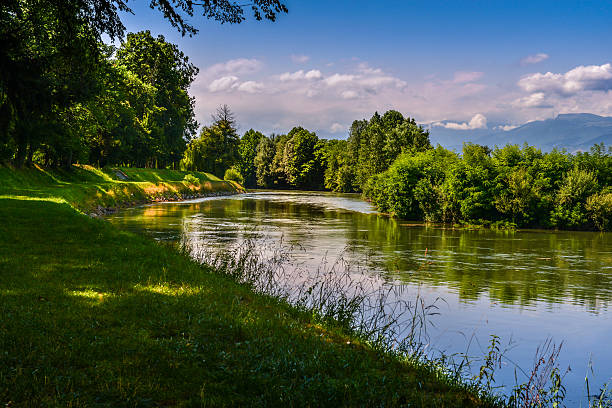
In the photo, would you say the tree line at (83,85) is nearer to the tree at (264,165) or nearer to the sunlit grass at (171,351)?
the sunlit grass at (171,351)

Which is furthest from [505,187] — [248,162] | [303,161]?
[248,162]

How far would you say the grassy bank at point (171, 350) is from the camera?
4500 millimetres

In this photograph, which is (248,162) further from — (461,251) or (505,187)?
(461,251)

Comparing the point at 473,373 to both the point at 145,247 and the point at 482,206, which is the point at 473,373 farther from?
the point at 482,206

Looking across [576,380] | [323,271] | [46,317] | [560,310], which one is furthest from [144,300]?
[560,310]

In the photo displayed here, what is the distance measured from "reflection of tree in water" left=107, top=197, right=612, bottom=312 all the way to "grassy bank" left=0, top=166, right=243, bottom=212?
3.24 metres

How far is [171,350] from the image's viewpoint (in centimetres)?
550

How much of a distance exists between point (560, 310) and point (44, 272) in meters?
12.0

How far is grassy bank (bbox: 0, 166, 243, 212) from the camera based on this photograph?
90.1 feet

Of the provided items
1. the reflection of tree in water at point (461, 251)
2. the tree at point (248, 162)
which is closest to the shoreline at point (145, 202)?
the reflection of tree in water at point (461, 251)

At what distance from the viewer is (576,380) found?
25.3ft

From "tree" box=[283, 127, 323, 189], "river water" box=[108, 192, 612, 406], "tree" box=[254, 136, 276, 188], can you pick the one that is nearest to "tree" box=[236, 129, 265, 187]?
"tree" box=[254, 136, 276, 188]

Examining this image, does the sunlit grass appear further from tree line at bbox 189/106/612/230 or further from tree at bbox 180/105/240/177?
tree at bbox 180/105/240/177

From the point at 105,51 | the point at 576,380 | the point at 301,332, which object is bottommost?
the point at 576,380
